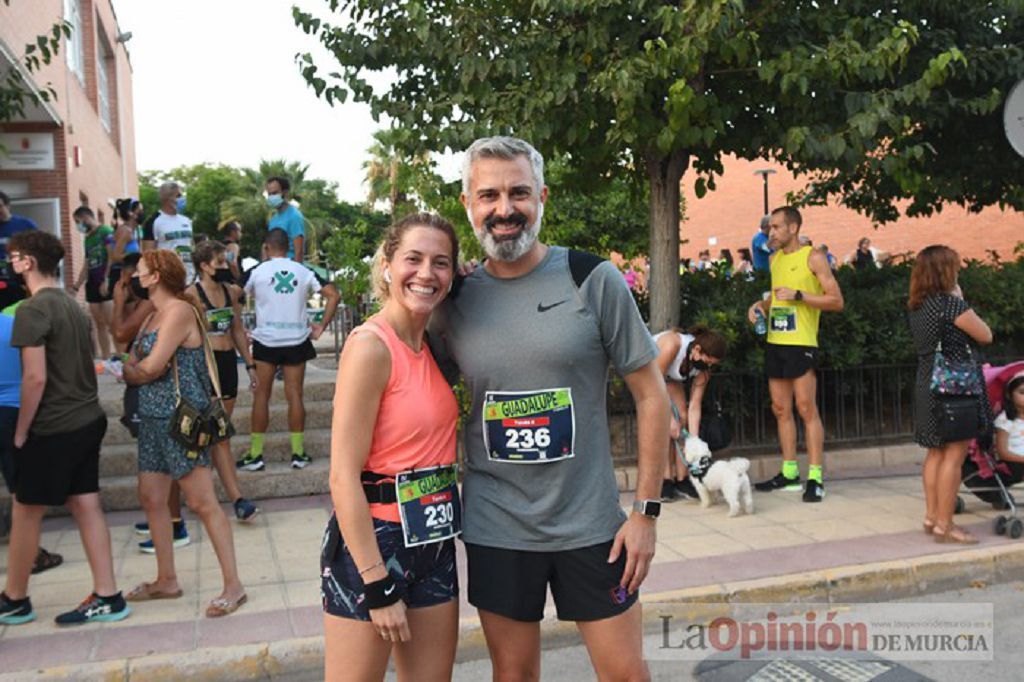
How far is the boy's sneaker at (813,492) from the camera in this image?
7.01 metres

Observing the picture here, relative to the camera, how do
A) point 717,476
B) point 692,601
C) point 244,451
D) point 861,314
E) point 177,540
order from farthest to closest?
point 861,314, point 244,451, point 717,476, point 177,540, point 692,601

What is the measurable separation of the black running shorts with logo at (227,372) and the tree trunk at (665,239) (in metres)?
3.63

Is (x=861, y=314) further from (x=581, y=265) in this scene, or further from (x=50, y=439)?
(x=50, y=439)

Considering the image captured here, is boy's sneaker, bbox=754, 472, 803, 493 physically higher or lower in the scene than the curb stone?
higher

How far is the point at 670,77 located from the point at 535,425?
5089 millimetres

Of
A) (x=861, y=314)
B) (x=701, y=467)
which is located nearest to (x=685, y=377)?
(x=701, y=467)

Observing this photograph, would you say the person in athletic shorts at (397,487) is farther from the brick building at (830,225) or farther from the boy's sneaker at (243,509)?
Result: the brick building at (830,225)

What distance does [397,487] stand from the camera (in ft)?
8.30

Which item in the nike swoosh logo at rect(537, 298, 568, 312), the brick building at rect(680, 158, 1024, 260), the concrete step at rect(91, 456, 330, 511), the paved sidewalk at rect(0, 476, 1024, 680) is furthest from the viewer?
the brick building at rect(680, 158, 1024, 260)

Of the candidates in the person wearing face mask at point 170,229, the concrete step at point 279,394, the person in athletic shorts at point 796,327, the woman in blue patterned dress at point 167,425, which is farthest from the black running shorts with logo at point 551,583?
the person wearing face mask at point 170,229

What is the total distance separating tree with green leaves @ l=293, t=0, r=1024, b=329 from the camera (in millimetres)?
6641

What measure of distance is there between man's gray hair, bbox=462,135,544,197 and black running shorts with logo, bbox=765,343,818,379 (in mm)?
4914

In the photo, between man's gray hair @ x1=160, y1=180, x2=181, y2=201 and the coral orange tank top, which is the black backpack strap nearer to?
the coral orange tank top

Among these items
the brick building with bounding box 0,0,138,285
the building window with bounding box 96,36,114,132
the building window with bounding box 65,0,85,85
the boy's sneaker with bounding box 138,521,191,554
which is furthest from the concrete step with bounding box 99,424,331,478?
the building window with bounding box 96,36,114,132
